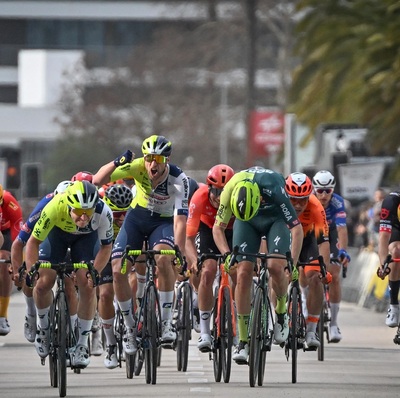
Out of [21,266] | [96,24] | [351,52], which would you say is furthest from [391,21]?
[96,24]

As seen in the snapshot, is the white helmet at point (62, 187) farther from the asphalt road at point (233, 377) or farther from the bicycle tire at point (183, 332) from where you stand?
the bicycle tire at point (183, 332)

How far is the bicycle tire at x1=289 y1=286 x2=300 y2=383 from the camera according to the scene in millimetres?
15445

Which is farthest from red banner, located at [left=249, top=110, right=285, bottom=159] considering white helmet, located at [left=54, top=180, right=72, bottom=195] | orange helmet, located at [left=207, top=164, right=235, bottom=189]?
white helmet, located at [left=54, top=180, right=72, bottom=195]

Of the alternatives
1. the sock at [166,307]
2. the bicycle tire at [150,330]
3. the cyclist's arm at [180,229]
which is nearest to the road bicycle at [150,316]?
the bicycle tire at [150,330]

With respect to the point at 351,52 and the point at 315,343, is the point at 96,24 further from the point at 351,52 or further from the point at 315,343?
the point at 315,343

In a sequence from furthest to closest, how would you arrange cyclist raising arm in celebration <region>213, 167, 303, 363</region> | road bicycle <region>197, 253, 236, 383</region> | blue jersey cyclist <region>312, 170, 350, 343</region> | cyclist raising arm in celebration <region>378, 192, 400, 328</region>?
blue jersey cyclist <region>312, 170, 350, 343</region> < cyclist raising arm in celebration <region>378, 192, 400, 328</region> < road bicycle <region>197, 253, 236, 383</region> < cyclist raising arm in celebration <region>213, 167, 303, 363</region>

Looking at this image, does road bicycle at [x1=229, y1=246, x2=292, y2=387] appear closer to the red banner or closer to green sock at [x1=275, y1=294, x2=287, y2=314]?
green sock at [x1=275, y1=294, x2=287, y2=314]

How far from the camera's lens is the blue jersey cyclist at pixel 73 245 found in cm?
1456

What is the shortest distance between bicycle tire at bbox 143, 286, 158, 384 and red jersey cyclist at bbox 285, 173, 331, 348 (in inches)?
76.7

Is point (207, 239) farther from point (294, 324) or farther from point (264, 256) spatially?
point (264, 256)

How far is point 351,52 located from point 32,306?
78.9 feet

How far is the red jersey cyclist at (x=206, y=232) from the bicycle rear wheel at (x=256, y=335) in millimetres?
1022

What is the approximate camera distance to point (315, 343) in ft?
55.0

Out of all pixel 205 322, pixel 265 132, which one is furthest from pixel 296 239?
pixel 265 132
